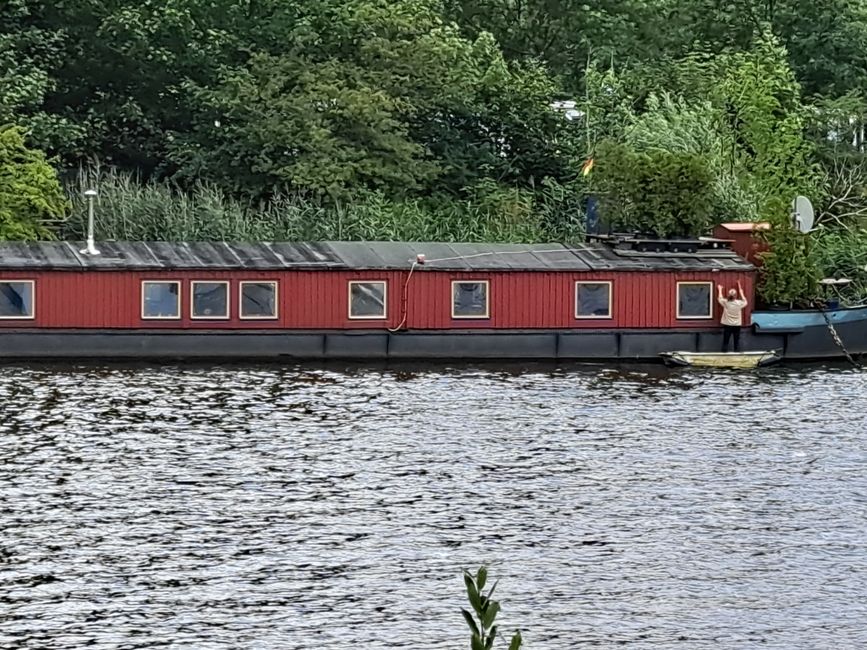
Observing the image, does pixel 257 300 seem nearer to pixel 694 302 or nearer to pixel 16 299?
pixel 16 299

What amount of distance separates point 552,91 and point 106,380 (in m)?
23.4

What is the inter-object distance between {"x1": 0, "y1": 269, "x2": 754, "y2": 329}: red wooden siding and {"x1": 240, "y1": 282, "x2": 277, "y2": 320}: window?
13 centimetres

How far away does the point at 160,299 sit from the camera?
41.3 meters

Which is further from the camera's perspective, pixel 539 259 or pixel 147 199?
pixel 147 199

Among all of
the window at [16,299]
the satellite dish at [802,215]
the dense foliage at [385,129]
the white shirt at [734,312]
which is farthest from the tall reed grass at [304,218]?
the white shirt at [734,312]

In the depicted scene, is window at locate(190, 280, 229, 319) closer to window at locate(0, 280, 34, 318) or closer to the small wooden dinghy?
window at locate(0, 280, 34, 318)

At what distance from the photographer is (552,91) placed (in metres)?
56.8

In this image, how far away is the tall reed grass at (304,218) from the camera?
159 feet

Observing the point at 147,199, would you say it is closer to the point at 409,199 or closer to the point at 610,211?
the point at 409,199

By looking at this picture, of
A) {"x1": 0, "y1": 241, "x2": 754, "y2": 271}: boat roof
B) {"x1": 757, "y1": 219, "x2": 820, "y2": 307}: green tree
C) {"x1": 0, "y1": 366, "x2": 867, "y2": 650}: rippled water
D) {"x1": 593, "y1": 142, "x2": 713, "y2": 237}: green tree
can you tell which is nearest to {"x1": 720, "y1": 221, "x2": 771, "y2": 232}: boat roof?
{"x1": 757, "y1": 219, "x2": 820, "y2": 307}: green tree

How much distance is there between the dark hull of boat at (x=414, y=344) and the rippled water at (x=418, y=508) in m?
1.39

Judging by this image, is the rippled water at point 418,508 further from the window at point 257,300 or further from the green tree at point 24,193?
the green tree at point 24,193

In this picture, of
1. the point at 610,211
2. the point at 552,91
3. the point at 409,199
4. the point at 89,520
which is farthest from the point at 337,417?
the point at 552,91

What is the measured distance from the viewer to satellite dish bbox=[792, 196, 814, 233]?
147 feet
